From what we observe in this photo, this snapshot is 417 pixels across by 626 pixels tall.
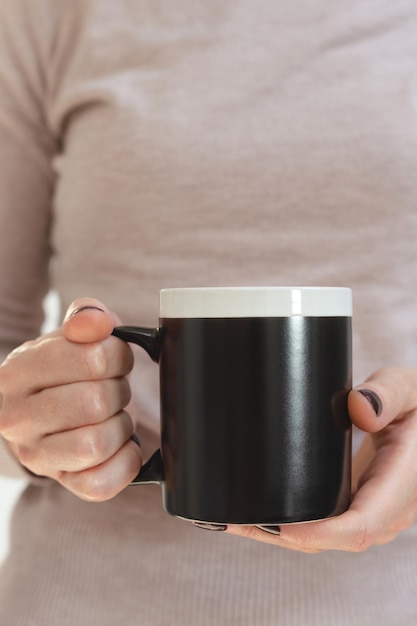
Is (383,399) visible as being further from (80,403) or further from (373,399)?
(80,403)

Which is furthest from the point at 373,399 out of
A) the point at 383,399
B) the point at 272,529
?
the point at 272,529

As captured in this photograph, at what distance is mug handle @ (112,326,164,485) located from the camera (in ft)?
1.88

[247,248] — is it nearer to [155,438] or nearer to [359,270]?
[359,270]

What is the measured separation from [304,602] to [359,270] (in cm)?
38

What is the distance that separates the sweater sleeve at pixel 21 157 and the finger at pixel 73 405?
0.32 meters

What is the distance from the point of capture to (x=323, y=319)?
532 millimetres

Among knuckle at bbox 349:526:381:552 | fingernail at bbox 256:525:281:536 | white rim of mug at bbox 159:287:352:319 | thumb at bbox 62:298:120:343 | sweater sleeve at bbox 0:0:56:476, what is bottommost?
knuckle at bbox 349:526:381:552

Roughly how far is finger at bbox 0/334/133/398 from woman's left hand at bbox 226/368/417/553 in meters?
0.16

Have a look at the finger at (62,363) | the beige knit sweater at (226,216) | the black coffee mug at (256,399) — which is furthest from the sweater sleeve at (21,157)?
the black coffee mug at (256,399)

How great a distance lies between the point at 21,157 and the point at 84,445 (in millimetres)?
492

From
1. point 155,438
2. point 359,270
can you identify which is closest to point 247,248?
point 359,270

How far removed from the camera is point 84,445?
59 cm

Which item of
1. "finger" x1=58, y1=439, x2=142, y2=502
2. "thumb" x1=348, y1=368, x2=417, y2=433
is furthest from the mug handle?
"thumb" x1=348, y1=368, x2=417, y2=433

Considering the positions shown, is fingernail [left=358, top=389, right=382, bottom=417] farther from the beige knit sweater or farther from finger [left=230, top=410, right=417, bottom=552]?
the beige knit sweater
